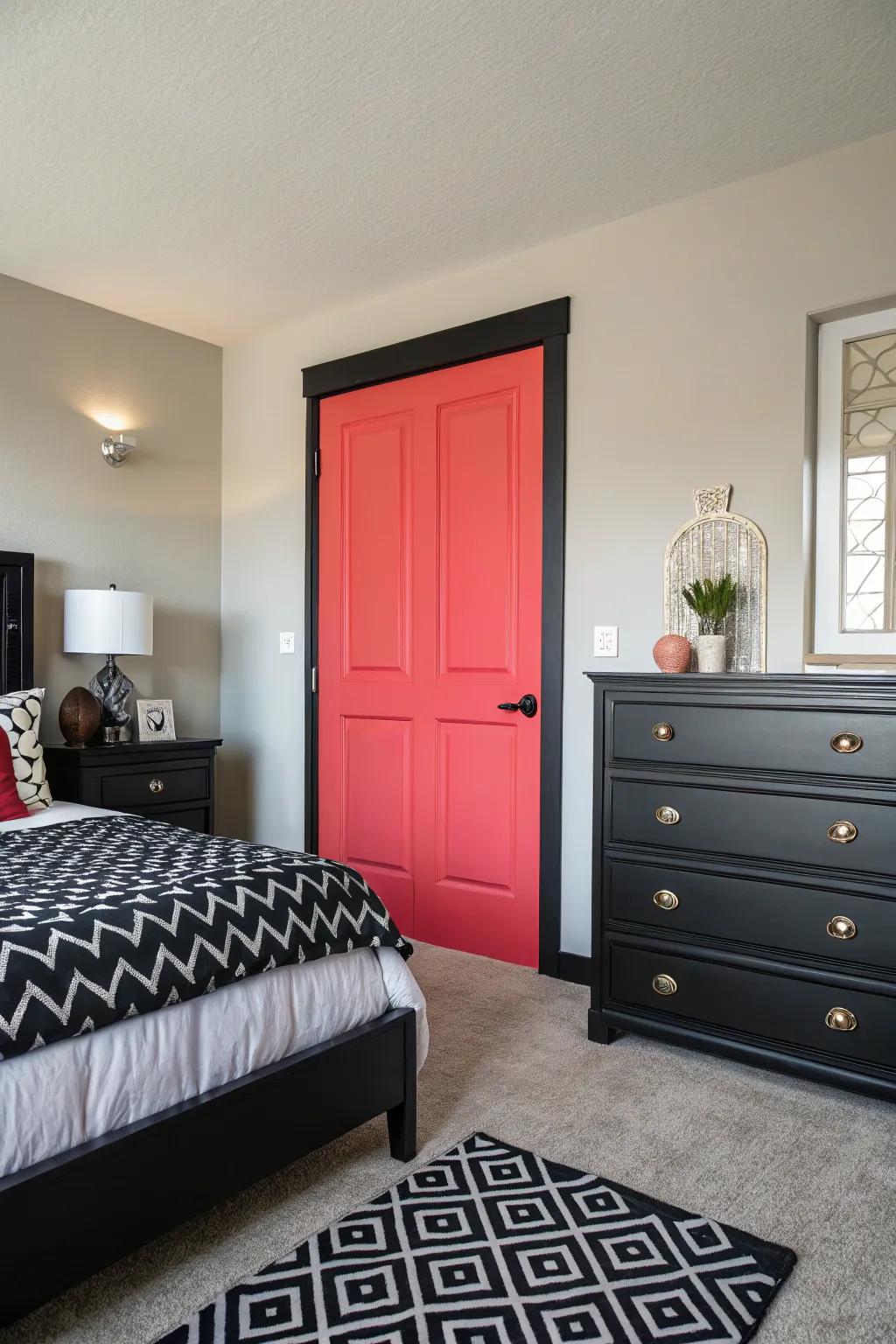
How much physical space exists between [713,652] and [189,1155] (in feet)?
6.17

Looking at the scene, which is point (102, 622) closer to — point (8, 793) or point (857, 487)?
point (8, 793)

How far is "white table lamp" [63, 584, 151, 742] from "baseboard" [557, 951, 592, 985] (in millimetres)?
1899

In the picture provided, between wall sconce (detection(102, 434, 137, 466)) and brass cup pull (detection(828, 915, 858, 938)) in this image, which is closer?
brass cup pull (detection(828, 915, 858, 938))

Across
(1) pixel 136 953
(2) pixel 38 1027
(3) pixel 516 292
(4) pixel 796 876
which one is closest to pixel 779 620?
(4) pixel 796 876

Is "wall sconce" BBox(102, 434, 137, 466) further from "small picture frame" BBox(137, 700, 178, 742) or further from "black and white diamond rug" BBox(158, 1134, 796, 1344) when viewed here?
"black and white diamond rug" BBox(158, 1134, 796, 1344)

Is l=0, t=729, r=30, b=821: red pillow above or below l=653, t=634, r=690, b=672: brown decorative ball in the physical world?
below

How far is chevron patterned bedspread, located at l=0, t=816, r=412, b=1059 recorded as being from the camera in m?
1.40

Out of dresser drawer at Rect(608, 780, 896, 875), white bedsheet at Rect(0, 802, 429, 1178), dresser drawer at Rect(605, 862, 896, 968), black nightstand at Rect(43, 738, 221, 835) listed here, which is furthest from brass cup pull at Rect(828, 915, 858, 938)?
black nightstand at Rect(43, 738, 221, 835)

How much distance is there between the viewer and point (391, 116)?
97.3 inches

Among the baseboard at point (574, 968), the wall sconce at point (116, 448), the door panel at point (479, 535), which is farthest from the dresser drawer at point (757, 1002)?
the wall sconce at point (116, 448)

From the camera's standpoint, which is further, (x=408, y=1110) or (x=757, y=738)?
(x=757, y=738)

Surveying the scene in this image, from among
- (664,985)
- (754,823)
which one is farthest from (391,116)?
(664,985)

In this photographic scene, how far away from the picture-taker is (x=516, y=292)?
132 inches

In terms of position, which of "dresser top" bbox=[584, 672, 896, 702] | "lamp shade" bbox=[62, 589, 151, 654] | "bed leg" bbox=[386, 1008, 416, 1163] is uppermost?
"lamp shade" bbox=[62, 589, 151, 654]
